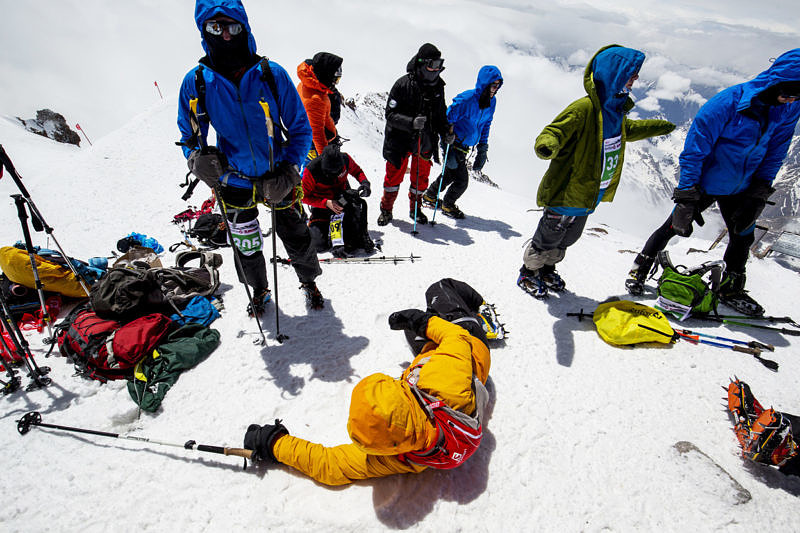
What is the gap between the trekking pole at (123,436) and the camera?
2.60 m

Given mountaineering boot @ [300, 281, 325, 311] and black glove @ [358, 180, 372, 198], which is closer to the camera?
mountaineering boot @ [300, 281, 325, 311]

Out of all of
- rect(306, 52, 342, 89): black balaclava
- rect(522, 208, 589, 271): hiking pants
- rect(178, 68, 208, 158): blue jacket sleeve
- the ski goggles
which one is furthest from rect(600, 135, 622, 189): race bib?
rect(306, 52, 342, 89): black balaclava

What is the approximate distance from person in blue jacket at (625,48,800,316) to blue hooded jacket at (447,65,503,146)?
3501 mm

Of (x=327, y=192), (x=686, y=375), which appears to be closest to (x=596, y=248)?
(x=686, y=375)

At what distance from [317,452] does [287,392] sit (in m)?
0.93

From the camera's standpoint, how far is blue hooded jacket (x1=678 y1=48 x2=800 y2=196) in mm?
3621

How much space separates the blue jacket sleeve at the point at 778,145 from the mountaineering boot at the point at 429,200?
17.8 feet

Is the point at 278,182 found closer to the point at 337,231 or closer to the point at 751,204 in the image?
the point at 337,231

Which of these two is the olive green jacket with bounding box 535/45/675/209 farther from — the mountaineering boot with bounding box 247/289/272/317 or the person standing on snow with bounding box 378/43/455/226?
the mountaineering boot with bounding box 247/289/272/317

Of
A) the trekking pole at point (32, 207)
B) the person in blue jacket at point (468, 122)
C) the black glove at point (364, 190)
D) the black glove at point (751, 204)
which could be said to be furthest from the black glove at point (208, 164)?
the black glove at point (751, 204)

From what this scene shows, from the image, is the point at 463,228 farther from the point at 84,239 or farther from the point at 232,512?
the point at 84,239

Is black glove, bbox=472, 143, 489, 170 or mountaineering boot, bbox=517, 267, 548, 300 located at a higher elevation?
black glove, bbox=472, 143, 489, 170

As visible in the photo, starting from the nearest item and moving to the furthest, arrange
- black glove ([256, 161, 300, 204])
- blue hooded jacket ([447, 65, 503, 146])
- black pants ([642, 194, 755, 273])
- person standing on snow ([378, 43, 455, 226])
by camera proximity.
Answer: black glove ([256, 161, 300, 204]), black pants ([642, 194, 755, 273]), person standing on snow ([378, 43, 455, 226]), blue hooded jacket ([447, 65, 503, 146])

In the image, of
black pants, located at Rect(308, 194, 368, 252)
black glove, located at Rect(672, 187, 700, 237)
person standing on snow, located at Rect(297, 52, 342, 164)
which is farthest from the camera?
person standing on snow, located at Rect(297, 52, 342, 164)
